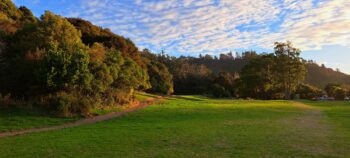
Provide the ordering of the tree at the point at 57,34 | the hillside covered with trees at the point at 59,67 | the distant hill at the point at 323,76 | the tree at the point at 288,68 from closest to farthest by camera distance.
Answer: the hillside covered with trees at the point at 59,67
the tree at the point at 57,34
the tree at the point at 288,68
the distant hill at the point at 323,76

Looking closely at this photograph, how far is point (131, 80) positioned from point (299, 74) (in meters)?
48.6

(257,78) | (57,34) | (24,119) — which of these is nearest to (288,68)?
(257,78)

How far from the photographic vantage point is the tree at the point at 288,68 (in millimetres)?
71500

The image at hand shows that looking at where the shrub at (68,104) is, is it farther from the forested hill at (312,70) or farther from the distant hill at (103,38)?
the forested hill at (312,70)

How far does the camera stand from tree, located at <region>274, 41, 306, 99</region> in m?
Result: 71.5

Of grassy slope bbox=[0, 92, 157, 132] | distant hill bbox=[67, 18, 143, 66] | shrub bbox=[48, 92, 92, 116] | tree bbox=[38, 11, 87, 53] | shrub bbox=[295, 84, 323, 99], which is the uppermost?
distant hill bbox=[67, 18, 143, 66]

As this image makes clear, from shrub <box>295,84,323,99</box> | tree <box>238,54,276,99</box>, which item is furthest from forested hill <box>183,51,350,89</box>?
tree <box>238,54,276,99</box>

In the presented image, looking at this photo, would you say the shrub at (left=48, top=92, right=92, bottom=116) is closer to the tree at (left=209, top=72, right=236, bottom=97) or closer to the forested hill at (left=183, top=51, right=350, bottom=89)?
the tree at (left=209, top=72, right=236, bottom=97)

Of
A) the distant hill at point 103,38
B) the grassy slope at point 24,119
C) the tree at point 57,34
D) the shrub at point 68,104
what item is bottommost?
the grassy slope at point 24,119

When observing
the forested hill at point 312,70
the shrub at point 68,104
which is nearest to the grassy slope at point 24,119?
the shrub at point 68,104

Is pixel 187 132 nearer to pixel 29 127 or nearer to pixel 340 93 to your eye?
pixel 29 127

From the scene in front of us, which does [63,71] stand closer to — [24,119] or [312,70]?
[24,119]

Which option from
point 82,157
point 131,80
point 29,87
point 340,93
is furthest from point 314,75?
point 82,157

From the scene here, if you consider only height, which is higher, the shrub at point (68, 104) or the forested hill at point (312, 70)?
the forested hill at point (312, 70)
